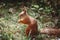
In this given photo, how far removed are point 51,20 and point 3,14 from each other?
1.97 feet

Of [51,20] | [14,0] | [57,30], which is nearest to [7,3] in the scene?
[14,0]

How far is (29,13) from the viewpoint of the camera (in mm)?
3014

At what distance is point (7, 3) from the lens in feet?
10.5

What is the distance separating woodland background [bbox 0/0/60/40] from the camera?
2.63 metres

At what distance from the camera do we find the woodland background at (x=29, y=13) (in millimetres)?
2635

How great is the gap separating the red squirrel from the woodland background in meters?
0.08

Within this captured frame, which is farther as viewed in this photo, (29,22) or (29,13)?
(29,13)

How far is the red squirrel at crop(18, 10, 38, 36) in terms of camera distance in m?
2.48

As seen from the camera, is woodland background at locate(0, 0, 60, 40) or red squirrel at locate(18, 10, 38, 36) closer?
red squirrel at locate(18, 10, 38, 36)

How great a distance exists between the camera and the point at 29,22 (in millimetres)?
2498

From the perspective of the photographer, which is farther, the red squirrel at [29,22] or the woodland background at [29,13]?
the woodland background at [29,13]

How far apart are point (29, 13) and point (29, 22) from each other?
53 centimetres

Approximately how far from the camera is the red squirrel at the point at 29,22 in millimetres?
2477

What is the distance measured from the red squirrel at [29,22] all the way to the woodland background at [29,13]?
8cm
